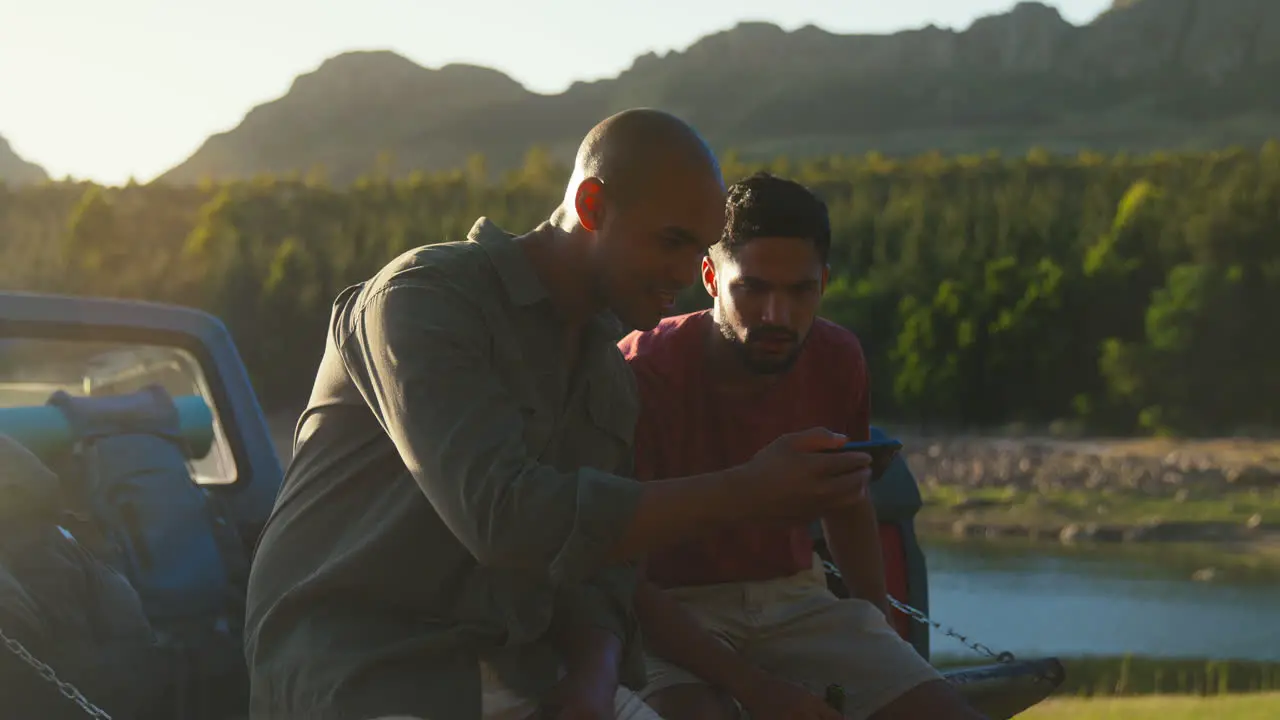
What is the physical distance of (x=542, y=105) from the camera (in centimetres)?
10862

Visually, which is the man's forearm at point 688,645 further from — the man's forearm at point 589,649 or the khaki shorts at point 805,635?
the man's forearm at point 589,649

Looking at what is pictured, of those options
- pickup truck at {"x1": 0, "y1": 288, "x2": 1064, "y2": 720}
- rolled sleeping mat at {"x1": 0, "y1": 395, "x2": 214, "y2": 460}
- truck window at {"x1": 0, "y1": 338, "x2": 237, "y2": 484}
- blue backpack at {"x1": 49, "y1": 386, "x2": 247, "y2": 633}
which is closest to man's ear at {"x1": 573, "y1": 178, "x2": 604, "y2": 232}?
pickup truck at {"x1": 0, "y1": 288, "x2": 1064, "y2": 720}

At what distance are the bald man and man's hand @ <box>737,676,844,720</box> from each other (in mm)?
394

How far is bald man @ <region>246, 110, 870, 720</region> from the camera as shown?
1788 millimetres

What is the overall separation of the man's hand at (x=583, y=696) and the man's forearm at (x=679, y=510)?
27 centimetres

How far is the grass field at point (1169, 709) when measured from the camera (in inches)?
254

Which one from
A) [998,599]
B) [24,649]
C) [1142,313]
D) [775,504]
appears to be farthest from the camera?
[1142,313]

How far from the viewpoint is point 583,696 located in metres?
2.00

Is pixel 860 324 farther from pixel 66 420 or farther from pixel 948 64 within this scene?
pixel 948 64

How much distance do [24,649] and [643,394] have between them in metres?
1.03

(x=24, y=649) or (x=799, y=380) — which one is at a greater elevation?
(x=799, y=380)

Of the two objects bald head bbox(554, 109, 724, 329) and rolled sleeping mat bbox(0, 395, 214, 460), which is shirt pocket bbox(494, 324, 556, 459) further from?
rolled sleeping mat bbox(0, 395, 214, 460)

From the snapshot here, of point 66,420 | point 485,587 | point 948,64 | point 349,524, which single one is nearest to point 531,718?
point 485,587

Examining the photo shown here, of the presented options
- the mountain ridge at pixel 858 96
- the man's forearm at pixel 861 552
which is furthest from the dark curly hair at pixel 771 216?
the mountain ridge at pixel 858 96
